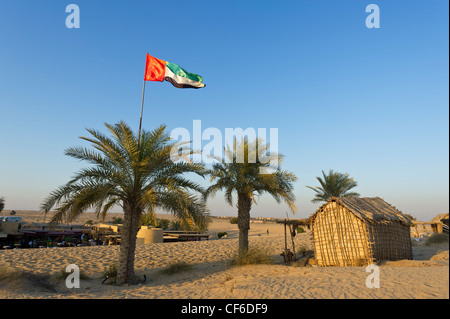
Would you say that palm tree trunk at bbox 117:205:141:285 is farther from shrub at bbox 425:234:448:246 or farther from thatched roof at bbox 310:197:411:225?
shrub at bbox 425:234:448:246

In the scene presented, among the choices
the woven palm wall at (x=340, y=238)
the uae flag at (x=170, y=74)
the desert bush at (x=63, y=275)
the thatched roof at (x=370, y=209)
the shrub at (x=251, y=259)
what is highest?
the uae flag at (x=170, y=74)

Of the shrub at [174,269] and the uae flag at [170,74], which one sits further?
the uae flag at [170,74]

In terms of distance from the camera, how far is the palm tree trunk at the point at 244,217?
14648 mm

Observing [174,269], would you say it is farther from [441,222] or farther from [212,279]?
[441,222]

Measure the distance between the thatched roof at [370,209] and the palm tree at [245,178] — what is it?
2470 millimetres

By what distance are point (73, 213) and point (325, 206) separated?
12.4 m

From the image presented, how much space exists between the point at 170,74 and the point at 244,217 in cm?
901

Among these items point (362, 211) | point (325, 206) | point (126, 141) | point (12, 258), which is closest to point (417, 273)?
point (362, 211)

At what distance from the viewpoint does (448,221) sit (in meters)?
25.8

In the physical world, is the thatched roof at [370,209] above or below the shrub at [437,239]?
above

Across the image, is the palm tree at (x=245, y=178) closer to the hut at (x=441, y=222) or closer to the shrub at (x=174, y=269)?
the shrub at (x=174, y=269)

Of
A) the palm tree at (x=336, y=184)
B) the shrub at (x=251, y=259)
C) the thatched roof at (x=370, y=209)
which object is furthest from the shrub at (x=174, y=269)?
the palm tree at (x=336, y=184)

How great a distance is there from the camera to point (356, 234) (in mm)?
12961
